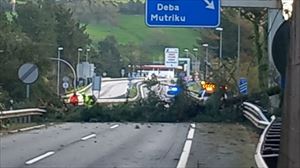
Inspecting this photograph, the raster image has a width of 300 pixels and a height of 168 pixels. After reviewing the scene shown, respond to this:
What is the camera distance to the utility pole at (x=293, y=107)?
→ 40.3 ft

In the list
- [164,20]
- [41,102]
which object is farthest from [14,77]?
[164,20]

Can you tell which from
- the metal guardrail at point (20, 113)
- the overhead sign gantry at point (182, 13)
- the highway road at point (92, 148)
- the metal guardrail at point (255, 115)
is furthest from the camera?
the metal guardrail at point (20, 113)

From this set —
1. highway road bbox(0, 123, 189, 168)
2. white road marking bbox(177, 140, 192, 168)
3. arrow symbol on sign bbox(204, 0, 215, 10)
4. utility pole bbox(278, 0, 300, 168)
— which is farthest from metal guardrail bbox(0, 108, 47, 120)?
utility pole bbox(278, 0, 300, 168)

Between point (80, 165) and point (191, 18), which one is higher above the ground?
point (191, 18)

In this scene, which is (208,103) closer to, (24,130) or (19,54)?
(24,130)

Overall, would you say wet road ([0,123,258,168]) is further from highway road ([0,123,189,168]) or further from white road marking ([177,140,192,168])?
white road marking ([177,140,192,168])

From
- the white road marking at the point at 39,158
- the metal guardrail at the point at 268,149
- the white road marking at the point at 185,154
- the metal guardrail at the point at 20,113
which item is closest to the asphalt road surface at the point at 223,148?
the white road marking at the point at 185,154

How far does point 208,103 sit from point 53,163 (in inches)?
899

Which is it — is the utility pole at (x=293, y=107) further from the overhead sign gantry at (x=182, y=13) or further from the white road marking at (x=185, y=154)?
the overhead sign gantry at (x=182, y=13)

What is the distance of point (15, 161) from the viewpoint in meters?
17.4

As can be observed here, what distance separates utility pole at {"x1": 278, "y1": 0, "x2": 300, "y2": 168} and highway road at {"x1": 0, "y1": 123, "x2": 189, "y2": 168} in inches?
151

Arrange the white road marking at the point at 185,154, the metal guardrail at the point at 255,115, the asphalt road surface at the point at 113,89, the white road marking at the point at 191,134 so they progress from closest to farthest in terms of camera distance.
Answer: the white road marking at the point at 185,154, the white road marking at the point at 191,134, the metal guardrail at the point at 255,115, the asphalt road surface at the point at 113,89

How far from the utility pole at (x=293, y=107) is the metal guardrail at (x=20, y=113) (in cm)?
1769

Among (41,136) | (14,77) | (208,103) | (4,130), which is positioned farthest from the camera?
(14,77)
